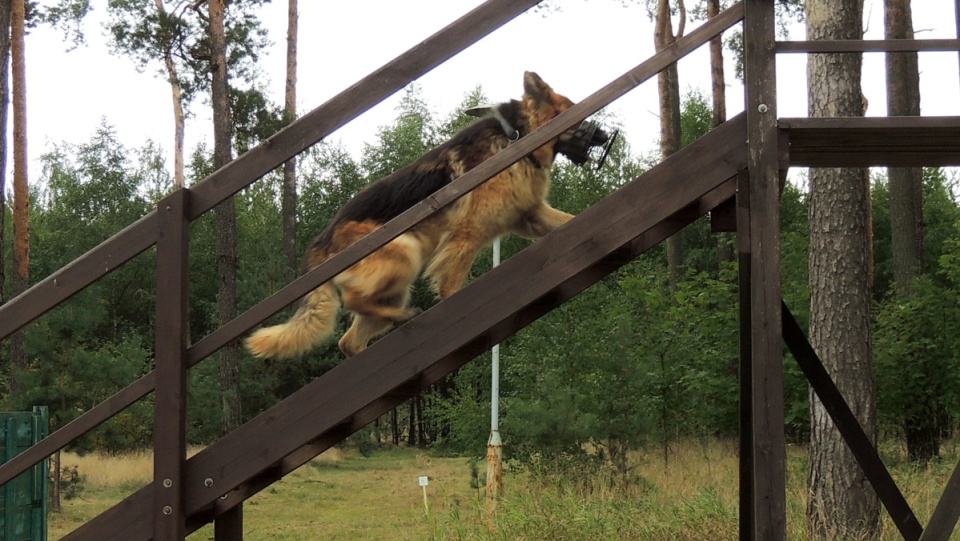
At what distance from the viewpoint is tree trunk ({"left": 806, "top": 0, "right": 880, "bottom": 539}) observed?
840 cm

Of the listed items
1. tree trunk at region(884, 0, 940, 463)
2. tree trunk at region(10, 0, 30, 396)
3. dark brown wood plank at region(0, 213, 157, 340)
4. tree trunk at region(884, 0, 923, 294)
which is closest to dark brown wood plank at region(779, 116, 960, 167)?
dark brown wood plank at region(0, 213, 157, 340)

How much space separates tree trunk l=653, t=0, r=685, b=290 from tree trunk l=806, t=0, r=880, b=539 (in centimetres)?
1049

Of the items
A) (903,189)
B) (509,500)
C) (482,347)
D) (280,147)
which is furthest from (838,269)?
(903,189)

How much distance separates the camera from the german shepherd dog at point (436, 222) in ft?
15.3

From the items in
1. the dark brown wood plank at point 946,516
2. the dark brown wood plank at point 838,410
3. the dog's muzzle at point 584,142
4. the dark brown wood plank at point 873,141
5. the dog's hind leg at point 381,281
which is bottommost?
the dark brown wood plank at point 946,516

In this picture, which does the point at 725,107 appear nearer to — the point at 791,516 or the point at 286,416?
the point at 791,516

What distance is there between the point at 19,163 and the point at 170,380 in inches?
791

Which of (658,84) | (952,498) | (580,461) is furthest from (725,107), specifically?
(952,498)

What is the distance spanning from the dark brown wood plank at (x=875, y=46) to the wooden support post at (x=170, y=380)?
239 centimetres

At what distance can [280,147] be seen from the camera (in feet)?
12.2

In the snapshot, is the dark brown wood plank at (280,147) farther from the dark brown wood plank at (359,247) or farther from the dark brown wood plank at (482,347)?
the dark brown wood plank at (482,347)

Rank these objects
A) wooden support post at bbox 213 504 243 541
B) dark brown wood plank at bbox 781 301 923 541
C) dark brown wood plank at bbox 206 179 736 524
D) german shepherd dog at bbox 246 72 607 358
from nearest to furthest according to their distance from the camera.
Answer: dark brown wood plank at bbox 206 179 736 524
wooden support post at bbox 213 504 243 541
dark brown wood plank at bbox 781 301 923 541
german shepherd dog at bbox 246 72 607 358

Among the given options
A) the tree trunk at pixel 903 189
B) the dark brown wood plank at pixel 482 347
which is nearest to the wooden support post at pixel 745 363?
the dark brown wood plank at pixel 482 347

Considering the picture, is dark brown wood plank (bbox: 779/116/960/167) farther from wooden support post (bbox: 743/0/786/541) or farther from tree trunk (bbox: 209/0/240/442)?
tree trunk (bbox: 209/0/240/442)
